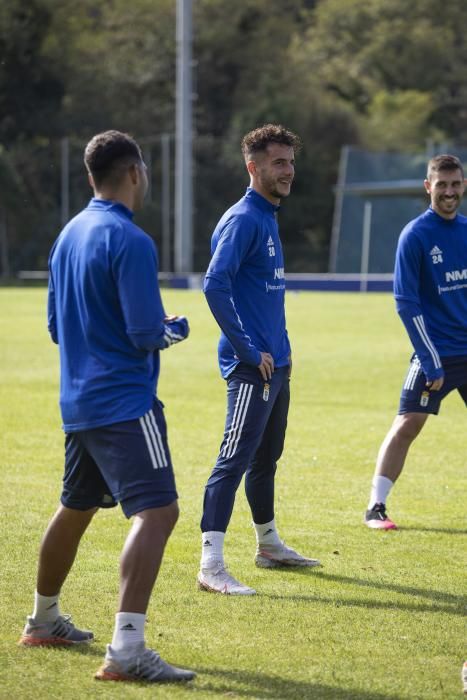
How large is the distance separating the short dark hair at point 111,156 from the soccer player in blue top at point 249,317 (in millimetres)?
1430

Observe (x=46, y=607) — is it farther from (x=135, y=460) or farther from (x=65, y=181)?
(x=65, y=181)

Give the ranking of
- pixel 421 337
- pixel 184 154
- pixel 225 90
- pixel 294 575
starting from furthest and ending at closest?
pixel 225 90 < pixel 184 154 < pixel 421 337 < pixel 294 575

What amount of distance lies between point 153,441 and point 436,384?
10.4 ft

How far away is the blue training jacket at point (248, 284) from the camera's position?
5.83 meters

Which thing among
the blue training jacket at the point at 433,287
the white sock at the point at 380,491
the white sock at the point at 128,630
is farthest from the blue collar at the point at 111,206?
the white sock at the point at 380,491

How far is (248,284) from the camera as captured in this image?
605cm

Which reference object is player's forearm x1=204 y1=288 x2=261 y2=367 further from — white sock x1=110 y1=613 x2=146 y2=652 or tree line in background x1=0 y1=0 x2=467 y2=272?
tree line in background x1=0 y1=0 x2=467 y2=272

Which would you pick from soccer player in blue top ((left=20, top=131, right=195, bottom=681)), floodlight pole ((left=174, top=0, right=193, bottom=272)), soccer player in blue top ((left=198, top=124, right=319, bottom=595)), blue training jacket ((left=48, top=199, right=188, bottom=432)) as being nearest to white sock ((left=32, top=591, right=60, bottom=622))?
soccer player in blue top ((left=20, top=131, right=195, bottom=681))

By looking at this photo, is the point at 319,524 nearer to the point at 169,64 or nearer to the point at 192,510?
the point at 192,510

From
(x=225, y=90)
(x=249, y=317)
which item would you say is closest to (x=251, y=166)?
(x=249, y=317)

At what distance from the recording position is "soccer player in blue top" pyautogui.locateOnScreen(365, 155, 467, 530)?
7156 millimetres

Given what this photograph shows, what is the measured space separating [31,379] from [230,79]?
157 ft

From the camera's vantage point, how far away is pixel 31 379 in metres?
15.1

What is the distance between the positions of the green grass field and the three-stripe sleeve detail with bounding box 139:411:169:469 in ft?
2.79
